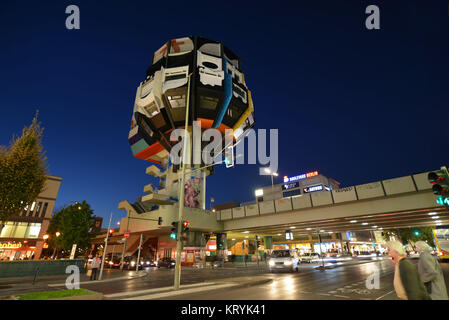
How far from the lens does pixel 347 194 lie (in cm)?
2781

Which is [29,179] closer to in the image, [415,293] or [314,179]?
[415,293]

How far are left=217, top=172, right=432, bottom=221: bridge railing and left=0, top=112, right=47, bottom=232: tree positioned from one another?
90.9ft

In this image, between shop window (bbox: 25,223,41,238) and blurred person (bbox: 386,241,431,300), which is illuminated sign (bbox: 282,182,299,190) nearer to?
shop window (bbox: 25,223,41,238)

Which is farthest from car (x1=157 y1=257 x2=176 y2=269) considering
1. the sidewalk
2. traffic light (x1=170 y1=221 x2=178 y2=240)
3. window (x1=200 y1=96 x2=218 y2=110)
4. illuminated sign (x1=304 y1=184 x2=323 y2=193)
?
illuminated sign (x1=304 y1=184 x2=323 y2=193)

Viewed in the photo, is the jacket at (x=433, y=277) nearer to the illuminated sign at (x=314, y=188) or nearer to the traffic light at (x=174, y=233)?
the traffic light at (x=174, y=233)

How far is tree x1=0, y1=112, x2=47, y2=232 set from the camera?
48.6 feet

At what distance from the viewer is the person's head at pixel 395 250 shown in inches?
149

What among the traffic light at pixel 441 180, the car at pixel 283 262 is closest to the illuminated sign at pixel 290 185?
the car at pixel 283 262

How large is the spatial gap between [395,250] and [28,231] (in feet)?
187

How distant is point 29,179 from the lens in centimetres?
1563

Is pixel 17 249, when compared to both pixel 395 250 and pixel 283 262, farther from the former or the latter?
pixel 395 250

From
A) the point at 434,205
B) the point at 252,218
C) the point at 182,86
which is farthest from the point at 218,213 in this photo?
the point at 434,205

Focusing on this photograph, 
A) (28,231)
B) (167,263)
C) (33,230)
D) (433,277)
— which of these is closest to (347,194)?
(433,277)

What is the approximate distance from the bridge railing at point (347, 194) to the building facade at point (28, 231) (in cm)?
3867
